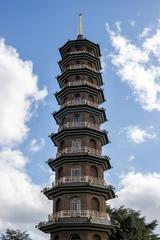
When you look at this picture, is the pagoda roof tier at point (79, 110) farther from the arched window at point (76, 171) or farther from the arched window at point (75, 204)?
the arched window at point (75, 204)

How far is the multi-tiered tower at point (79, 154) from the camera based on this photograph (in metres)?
35.1

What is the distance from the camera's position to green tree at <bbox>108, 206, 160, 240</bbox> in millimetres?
45750

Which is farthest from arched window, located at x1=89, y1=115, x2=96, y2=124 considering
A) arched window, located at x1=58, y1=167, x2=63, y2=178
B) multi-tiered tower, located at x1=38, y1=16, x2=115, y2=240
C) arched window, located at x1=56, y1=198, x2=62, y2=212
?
arched window, located at x1=56, y1=198, x2=62, y2=212

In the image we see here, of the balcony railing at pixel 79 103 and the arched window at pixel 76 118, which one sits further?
the balcony railing at pixel 79 103

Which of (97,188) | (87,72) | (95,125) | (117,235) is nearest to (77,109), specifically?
(95,125)

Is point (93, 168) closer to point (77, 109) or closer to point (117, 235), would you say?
point (77, 109)

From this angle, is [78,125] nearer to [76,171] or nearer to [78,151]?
[78,151]

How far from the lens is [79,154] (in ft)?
127

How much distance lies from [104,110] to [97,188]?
10725 mm

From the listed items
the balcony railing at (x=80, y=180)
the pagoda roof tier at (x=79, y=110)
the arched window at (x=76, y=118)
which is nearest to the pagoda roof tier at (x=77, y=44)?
the pagoda roof tier at (x=79, y=110)

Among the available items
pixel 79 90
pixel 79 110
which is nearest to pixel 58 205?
pixel 79 110

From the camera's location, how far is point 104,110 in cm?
4391

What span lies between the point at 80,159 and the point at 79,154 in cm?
57

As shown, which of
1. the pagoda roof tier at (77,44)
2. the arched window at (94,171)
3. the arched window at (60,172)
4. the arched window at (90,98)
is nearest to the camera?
the arched window at (94,171)
